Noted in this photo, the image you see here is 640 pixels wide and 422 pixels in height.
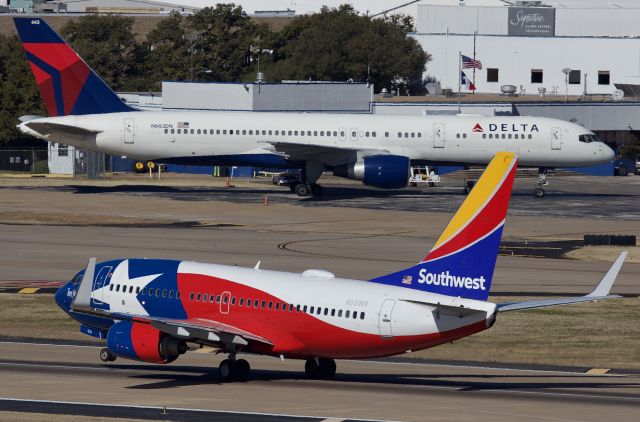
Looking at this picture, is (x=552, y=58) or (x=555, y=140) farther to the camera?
(x=552, y=58)

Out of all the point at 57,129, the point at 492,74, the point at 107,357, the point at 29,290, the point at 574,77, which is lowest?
the point at 29,290

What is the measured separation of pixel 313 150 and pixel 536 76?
92.1 metres

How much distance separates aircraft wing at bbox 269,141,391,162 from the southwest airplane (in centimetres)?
5145

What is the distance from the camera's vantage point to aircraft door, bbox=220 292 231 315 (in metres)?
34.7

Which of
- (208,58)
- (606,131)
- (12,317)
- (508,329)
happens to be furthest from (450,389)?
(208,58)

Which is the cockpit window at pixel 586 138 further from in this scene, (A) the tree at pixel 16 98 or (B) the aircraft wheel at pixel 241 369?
(A) the tree at pixel 16 98

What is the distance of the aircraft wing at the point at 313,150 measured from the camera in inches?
3457

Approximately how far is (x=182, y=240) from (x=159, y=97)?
65.8 metres

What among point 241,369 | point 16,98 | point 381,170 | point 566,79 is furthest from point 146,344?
point 566,79

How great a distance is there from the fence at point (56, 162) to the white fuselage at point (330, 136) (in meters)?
20.6

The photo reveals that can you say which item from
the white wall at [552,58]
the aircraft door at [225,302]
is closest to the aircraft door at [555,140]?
the aircraft door at [225,302]

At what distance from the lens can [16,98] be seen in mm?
149625

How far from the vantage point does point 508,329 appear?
46.2 m

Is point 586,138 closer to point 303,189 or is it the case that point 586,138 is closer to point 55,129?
point 303,189
